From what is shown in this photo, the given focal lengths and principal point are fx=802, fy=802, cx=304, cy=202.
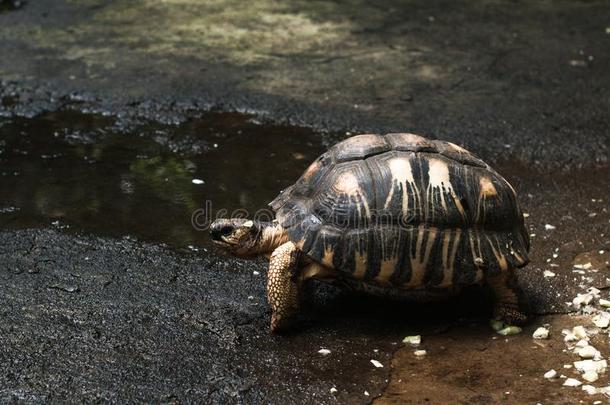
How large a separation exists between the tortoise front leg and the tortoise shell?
3.3 inches

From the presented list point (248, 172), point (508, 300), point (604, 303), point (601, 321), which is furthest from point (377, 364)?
point (248, 172)

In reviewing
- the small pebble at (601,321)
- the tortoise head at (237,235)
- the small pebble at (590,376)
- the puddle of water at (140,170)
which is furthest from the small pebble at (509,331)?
the puddle of water at (140,170)

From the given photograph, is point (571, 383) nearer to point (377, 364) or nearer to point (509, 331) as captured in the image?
point (509, 331)

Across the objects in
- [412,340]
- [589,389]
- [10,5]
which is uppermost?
[10,5]

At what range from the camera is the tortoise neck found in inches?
174

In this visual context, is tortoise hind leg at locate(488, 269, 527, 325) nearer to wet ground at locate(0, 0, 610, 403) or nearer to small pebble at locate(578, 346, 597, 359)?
wet ground at locate(0, 0, 610, 403)

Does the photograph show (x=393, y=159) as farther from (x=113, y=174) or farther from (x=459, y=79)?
(x=459, y=79)

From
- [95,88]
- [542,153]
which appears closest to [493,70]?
[542,153]

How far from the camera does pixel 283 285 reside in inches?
168

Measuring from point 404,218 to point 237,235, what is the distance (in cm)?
92

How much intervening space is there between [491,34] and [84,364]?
7225 millimetres

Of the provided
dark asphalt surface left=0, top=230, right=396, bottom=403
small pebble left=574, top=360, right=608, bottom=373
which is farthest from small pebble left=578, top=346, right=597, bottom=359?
dark asphalt surface left=0, top=230, right=396, bottom=403

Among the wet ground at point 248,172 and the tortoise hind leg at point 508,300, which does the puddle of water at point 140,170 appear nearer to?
the wet ground at point 248,172

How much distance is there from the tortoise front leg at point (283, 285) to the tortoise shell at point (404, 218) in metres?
0.08
